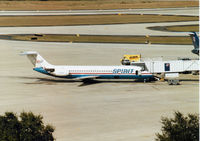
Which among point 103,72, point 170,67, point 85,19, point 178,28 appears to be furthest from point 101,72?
point 85,19

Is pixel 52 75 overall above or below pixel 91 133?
above

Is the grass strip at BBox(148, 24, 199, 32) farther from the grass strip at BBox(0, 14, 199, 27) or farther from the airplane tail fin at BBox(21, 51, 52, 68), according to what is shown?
the airplane tail fin at BBox(21, 51, 52, 68)

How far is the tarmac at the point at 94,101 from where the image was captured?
155ft

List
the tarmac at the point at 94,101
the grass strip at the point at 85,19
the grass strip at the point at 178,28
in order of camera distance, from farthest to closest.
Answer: the grass strip at the point at 85,19 → the grass strip at the point at 178,28 → the tarmac at the point at 94,101

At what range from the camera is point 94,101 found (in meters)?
59.5

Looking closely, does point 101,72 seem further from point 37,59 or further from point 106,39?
point 106,39

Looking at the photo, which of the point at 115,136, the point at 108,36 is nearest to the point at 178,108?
the point at 115,136

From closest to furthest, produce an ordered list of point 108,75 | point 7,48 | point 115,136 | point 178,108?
1. point 115,136
2. point 178,108
3. point 108,75
4. point 7,48

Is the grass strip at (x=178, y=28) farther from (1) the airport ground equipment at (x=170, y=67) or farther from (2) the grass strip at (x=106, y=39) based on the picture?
(1) the airport ground equipment at (x=170, y=67)

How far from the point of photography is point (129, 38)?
410 ft

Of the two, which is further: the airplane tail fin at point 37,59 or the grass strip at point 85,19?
the grass strip at point 85,19

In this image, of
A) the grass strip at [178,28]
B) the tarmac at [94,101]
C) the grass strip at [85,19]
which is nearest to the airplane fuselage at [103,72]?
the tarmac at [94,101]

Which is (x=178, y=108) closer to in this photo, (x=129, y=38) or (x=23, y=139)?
(x=23, y=139)

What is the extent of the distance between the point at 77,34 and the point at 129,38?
16403 mm
